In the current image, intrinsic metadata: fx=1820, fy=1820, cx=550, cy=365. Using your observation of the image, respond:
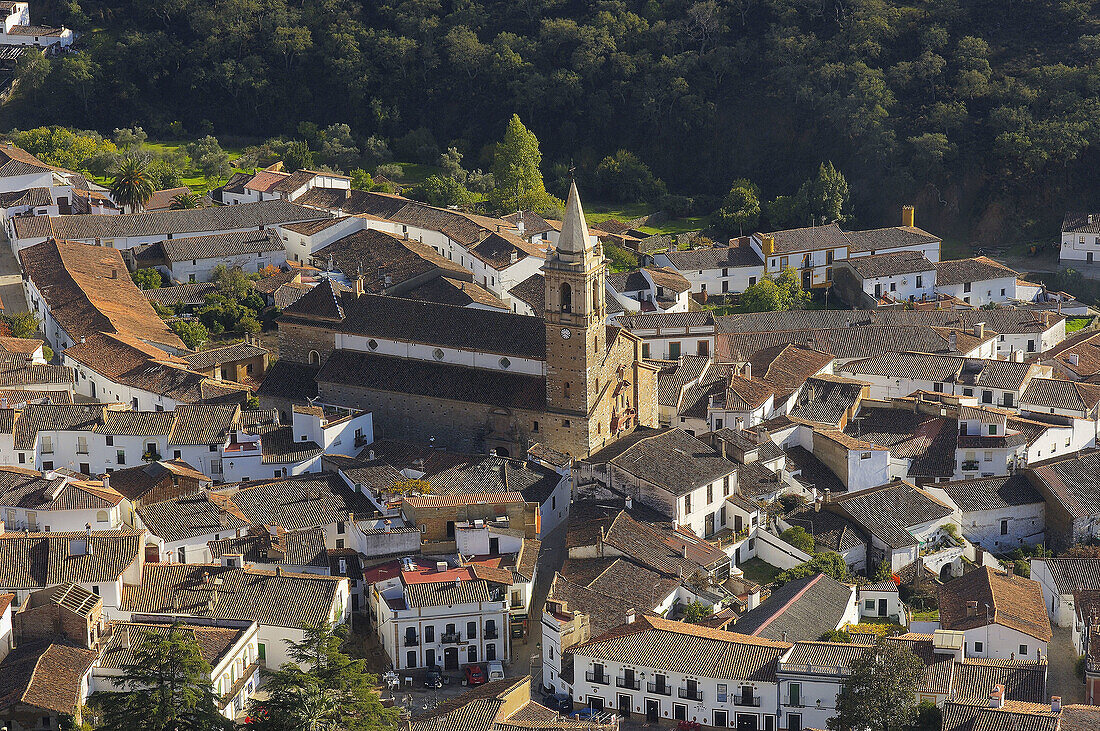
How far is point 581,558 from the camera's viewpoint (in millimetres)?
63969

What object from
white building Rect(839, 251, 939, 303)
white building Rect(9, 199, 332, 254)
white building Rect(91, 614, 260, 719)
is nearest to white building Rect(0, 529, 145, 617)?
white building Rect(91, 614, 260, 719)

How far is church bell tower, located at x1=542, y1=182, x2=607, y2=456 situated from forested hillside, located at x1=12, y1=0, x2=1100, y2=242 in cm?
4562

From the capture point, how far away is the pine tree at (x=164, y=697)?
49562 mm

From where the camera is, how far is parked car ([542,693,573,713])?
57.5m

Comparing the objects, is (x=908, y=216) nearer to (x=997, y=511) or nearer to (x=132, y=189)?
(x=997, y=511)

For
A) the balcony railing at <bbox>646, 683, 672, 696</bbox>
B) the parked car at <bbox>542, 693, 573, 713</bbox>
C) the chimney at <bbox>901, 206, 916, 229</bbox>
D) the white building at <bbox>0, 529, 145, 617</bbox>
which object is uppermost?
the white building at <bbox>0, 529, 145, 617</bbox>

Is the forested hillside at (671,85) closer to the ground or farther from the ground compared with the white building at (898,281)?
farther from the ground

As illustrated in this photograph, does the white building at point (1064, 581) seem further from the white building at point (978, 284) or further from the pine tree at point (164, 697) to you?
the white building at point (978, 284)

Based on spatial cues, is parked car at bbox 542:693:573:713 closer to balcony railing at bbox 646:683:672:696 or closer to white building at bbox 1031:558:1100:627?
balcony railing at bbox 646:683:672:696

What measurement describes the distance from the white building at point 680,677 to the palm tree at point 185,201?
5292 centimetres

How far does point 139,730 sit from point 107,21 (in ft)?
311

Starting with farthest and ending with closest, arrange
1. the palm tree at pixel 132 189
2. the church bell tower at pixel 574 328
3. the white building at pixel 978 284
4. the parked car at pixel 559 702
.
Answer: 1. the palm tree at pixel 132 189
2. the white building at pixel 978 284
3. the church bell tower at pixel 574 328
4. the parked car at pixel 559 702

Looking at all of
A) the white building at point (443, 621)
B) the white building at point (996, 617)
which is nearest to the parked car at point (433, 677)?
the white building at point (443, 621)

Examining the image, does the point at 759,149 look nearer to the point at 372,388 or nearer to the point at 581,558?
the point at 372,388
